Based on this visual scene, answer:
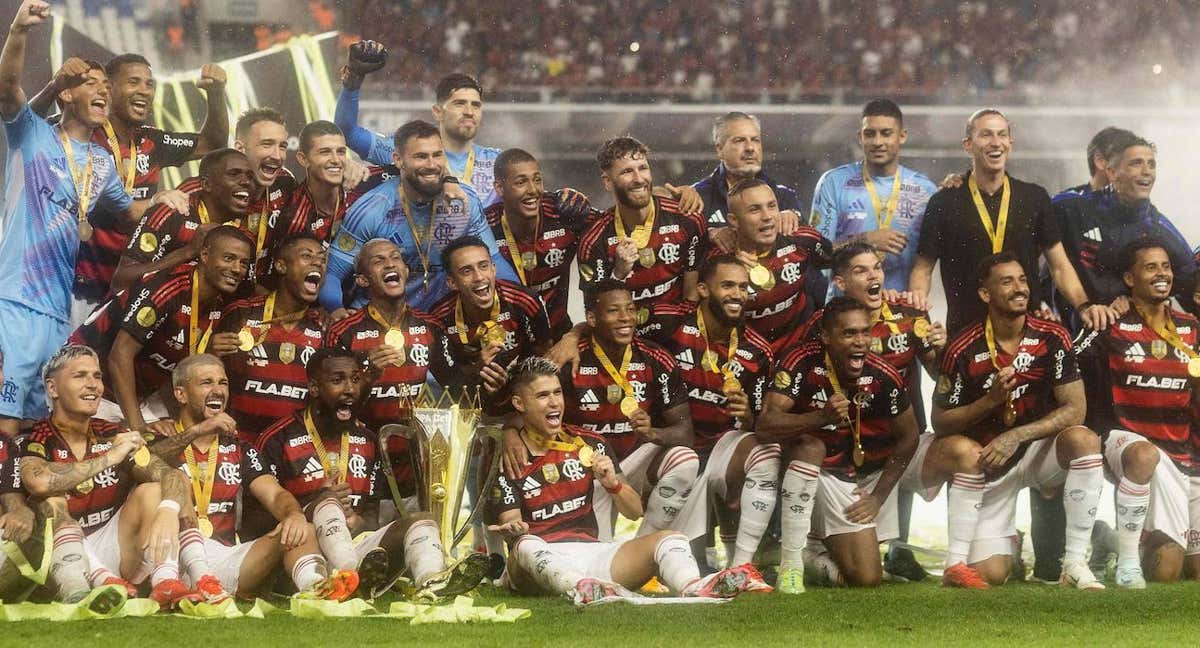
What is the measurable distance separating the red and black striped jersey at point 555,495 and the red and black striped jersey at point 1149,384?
2.11 metres

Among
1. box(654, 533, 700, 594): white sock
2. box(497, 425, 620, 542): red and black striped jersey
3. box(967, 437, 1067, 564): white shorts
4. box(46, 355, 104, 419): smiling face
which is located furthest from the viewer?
box(967, 437, 1067, 564): white shorts

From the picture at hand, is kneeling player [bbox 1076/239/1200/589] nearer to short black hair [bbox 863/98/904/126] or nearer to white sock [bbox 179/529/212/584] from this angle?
short black hair [bbox 863/98/904/126]

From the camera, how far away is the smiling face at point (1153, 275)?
5957 millimetres

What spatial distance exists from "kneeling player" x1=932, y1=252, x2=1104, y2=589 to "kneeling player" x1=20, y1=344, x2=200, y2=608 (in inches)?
113

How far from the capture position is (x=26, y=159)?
5.83 metres

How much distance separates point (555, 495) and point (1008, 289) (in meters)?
1.95

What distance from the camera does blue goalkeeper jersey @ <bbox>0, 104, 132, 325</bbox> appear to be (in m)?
5.84

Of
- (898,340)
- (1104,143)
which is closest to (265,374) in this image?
(898,340)

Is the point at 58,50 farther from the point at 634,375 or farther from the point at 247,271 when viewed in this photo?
the point at 634,375

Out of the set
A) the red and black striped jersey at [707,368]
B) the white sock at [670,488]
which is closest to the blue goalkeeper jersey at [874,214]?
the red and black striped jersey at [707,368]

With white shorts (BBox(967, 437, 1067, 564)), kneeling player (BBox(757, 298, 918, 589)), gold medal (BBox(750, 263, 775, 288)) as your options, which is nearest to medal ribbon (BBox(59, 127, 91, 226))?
gold medal (BBox(750, 263, 775, 288))

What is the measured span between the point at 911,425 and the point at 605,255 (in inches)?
54.2

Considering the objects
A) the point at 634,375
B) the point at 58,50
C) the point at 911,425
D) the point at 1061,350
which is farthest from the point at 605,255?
the point at 58,50

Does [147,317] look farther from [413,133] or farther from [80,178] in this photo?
[413,133]
